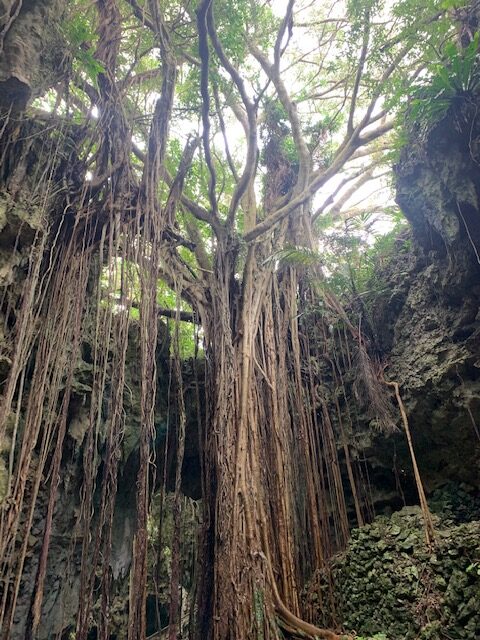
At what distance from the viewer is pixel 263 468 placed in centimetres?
325

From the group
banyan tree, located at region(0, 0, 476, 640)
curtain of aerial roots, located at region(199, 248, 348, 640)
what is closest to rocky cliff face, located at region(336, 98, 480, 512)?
banyan tree, located at region(0, 0, 476, 640)

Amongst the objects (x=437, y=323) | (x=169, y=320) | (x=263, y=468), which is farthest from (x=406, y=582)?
(x=169, y=320)

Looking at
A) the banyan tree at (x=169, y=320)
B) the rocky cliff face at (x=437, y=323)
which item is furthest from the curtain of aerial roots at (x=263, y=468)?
the rocky cliff face at (x=437, y=323)

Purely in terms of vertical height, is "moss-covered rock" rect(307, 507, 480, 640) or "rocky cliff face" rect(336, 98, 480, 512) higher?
"rocky cliff face" rect(336, 98, 480, 512)

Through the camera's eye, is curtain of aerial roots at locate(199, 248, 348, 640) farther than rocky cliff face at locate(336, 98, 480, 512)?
No

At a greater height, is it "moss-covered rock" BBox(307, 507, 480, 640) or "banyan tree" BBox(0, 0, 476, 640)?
"banyan tree" BBox(0, 0, 476, 640)

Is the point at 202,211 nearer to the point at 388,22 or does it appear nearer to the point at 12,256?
the point at 12,256

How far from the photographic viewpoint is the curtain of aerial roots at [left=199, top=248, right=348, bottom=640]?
8.66 ft

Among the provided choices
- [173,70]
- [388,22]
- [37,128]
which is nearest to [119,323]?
[37,128]

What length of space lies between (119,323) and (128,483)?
8.45 feet

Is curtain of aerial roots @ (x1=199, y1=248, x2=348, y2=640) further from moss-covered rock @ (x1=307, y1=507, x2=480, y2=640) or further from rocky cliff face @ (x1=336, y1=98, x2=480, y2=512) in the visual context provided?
rocky cliff face @ (x1=336, y1=98, x2=480, y2=512)

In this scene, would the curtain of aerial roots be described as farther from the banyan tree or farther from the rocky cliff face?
the rocky cliff face

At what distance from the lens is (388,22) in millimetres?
4062

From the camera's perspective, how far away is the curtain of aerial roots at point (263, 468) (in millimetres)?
2639
